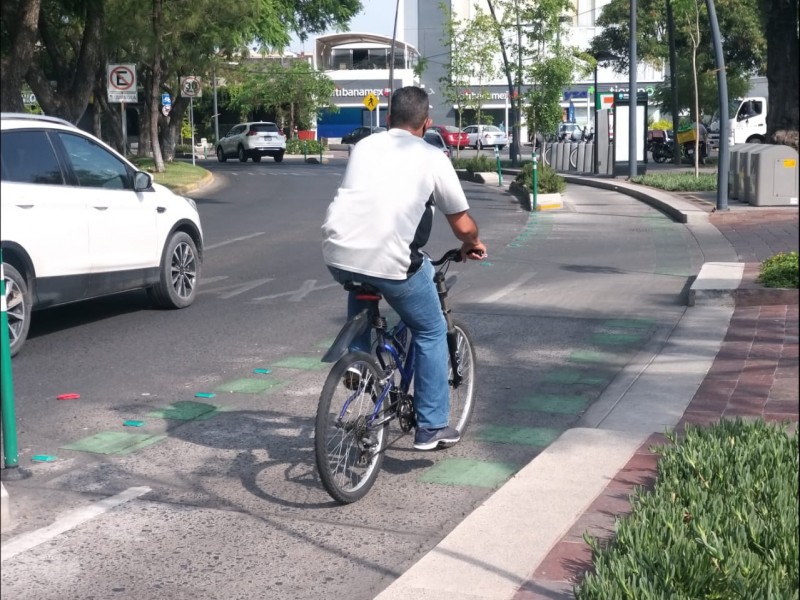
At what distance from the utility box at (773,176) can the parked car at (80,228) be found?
39.8ft

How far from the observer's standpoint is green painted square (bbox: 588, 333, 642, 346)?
934 centimetres

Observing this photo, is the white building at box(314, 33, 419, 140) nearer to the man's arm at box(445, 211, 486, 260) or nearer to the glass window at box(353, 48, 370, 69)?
the glass window at box(353, 48, 370, 69)

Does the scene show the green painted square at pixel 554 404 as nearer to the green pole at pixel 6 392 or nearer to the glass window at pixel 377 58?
the green pole at pixel 6 392

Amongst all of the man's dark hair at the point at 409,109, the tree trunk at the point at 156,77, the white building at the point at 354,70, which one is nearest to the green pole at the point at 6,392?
the man's dark hair at the point at 409,109

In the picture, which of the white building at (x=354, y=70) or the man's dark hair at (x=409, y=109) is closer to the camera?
the man's dark hair at (x=409, y=109)

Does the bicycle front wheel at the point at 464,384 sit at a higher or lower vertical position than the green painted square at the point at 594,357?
higher

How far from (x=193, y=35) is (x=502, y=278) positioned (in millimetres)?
26444

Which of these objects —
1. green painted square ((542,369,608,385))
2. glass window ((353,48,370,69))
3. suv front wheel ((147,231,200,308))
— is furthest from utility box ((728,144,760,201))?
glass window ((353,48,370,69))

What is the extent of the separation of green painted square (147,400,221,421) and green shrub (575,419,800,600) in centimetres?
298


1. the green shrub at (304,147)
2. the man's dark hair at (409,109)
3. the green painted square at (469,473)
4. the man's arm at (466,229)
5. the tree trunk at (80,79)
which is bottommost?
the green painted square at (469,473)

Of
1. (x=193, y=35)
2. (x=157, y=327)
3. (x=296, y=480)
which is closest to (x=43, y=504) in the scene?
(x=296, y=480)

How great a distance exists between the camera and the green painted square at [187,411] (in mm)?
7031

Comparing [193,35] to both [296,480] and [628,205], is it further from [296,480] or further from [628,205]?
[296,480]

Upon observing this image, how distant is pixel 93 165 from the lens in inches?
376
